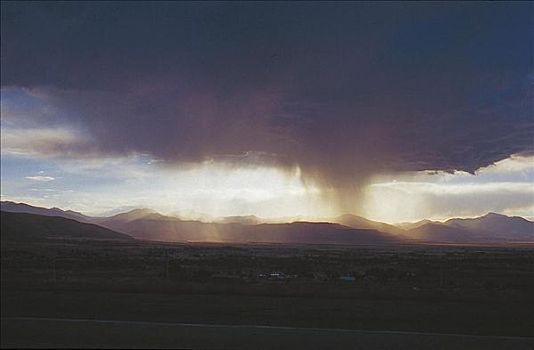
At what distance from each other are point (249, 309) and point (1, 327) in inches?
318

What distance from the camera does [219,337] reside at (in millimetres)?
11086

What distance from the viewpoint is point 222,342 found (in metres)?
10.7

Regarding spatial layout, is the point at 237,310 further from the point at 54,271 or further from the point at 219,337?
the point at 54,271

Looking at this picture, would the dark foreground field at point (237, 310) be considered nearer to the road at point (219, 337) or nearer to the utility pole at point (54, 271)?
the road at point (219, 337)

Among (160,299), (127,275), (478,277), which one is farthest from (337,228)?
(160,299)

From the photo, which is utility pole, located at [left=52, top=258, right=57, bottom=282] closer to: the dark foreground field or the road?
the dark foreground field

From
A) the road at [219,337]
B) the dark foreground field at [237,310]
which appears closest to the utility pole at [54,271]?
the dark foreground field at [237,310]

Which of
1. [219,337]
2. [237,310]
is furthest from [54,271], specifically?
[219,337]

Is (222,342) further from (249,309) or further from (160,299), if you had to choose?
(160,299)

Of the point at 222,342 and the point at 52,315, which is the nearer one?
the point at 222,342

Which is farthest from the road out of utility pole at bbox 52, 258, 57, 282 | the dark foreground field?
utility pole at bbox 52, 258, 57, 282

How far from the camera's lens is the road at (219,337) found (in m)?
9.67

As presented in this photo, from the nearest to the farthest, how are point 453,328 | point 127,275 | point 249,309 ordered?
point 453,328 < point 249,309 < point 127,275

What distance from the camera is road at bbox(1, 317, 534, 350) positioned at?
9672mm
